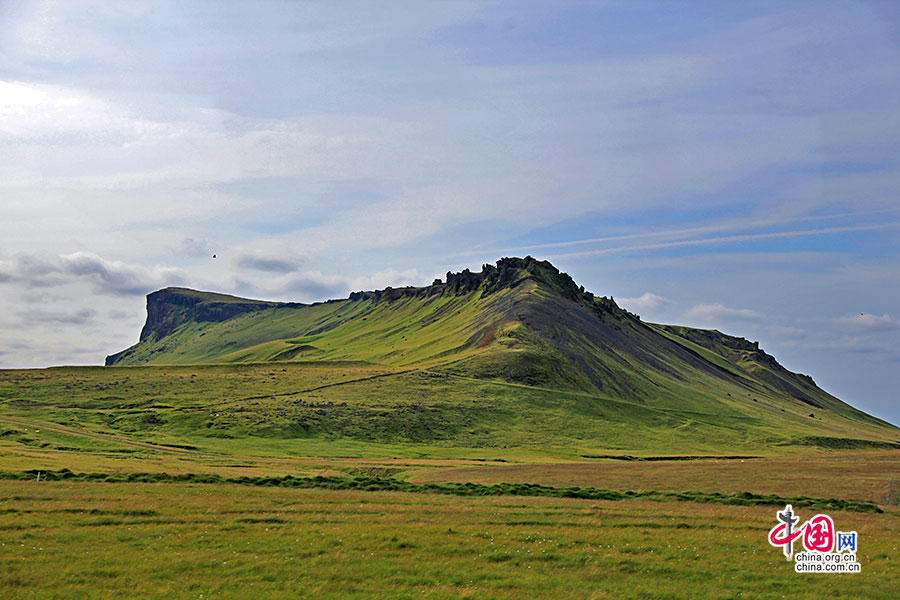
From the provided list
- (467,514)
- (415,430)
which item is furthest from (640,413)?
(467,514)

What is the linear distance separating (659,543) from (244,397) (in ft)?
475

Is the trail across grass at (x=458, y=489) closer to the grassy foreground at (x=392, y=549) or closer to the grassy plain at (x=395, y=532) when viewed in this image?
the grassy plain at (x=395, y=532)

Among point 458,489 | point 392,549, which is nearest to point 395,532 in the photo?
point 392,549

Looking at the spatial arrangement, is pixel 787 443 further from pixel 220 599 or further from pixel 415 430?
pixel 220 599

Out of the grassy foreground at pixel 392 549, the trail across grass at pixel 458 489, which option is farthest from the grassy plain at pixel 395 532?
the trail across grass at pixel 458 489

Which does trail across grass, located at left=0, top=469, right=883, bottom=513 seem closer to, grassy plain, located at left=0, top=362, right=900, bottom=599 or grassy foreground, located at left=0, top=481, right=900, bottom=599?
grassy plain, located at left=0, top=362, right=900, bottom=599

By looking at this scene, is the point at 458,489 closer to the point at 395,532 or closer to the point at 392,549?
the point at 395,532

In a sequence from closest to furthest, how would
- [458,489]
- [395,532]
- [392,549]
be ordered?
[392,549]
[395,532]
[458,489]

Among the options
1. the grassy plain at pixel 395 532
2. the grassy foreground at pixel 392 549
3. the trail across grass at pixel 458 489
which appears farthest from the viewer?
the trail across grass at pixel 458 489

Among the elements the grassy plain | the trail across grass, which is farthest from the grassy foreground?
the trail across grass

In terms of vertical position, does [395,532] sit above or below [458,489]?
above

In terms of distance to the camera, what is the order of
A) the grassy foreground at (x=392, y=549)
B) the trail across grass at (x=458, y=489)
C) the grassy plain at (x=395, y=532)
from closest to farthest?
the grassy foreground at (x=392, y=549) < the grassy plain at (x=395, y=532) < the trail across grass at (x=458, y=489)

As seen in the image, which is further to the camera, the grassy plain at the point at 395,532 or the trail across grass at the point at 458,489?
the trail across grass at the point at 458,489

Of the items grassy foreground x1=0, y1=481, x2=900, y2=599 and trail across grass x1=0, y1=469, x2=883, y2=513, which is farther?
trail across grass x1=0, y1=469, x2=883, y2=513
